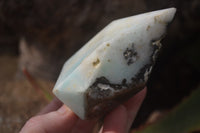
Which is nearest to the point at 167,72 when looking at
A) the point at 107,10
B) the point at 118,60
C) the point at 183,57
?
the point at 183,57

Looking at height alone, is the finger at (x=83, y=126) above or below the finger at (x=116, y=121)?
below

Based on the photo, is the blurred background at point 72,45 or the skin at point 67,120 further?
the blurred background at point 72,45

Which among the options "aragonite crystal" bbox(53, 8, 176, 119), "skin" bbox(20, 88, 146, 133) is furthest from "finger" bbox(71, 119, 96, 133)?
"aragonite crystal" bbox(53, 8, 176, 119)

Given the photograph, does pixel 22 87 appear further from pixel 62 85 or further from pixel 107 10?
pixel 62 85

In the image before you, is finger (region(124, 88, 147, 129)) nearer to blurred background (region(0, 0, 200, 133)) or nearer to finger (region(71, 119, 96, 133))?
finger (region(71, 119, 96, 133))

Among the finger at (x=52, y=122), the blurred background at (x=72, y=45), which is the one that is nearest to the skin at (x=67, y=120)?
the finger at (x=52, y=122)

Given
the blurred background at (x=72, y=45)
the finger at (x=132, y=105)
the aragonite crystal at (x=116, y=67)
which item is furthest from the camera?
the blurred background at (x=72, y=45)

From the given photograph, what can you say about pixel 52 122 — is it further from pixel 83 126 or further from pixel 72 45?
pixel 72 45

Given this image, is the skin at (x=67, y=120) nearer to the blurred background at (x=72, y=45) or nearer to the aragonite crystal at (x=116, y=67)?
the aragonite crystal at (x=116, y=67)
